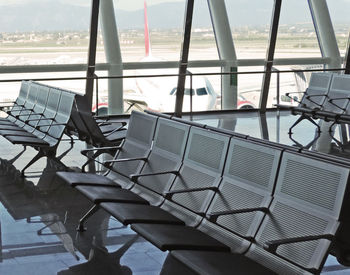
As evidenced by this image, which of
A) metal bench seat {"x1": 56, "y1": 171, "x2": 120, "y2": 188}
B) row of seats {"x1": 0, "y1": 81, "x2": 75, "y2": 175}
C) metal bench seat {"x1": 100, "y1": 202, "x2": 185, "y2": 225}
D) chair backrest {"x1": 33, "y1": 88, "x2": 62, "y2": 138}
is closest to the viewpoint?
metal bench seat {"x1": 100, "y1": 202, "x2": 185, "y2": 225}

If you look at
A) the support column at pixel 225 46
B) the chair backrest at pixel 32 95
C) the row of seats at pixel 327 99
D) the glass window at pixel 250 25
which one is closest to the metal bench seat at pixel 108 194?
the chair backrest at pixel 32 95

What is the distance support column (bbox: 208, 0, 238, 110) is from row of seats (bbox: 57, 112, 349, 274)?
7.91m

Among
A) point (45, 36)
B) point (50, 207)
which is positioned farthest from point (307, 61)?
point (50, 207)

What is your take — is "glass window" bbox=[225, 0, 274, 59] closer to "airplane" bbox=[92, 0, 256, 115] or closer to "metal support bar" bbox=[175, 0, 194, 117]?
"airplane" bbox=[92, 0, 256, 115]

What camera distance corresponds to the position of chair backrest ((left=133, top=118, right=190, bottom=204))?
15.4ft

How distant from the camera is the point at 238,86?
514 inches

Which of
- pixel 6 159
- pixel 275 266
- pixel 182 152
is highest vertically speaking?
pixel 182 152

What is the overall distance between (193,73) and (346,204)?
903 centimetres

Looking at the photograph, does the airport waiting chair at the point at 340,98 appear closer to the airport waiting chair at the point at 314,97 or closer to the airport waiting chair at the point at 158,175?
the airport waiting chair at the point at 314,97

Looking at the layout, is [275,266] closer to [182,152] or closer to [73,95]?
[182,152]

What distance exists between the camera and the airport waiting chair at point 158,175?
421cm

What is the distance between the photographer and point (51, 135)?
7.25 meters

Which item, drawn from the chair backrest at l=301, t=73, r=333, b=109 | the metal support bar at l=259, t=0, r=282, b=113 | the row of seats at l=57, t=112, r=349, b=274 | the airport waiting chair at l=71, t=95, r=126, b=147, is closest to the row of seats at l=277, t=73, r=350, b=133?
the chair backrest at l=301, t=73, r=333, b=109

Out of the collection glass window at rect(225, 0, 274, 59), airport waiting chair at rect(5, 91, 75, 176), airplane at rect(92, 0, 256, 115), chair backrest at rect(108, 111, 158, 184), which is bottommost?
airplane at rect(92, 0, 256, 115)
